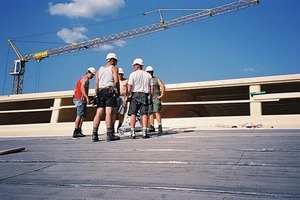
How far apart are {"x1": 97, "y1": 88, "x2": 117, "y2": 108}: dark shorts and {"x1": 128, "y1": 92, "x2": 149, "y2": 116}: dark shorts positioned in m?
0.45

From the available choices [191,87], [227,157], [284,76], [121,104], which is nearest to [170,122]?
[191,87]

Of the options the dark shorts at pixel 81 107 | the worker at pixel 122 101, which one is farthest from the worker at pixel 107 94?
the worker at pixel 122 101

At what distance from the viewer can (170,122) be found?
798 centimetres

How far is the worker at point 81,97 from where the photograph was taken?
5595 millimetres

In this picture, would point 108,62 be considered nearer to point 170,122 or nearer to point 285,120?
point 170,122

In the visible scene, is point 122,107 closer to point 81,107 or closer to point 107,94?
point 81,107

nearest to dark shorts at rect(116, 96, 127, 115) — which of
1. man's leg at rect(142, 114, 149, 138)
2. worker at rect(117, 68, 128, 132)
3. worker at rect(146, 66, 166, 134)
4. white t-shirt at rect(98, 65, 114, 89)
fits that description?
worker at rect(117, 68, 128, 132)

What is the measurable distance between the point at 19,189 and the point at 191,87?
7.24 meters

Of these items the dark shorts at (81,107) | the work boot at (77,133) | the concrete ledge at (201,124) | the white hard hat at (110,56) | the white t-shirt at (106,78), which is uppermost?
the white hard hat at (110,56)

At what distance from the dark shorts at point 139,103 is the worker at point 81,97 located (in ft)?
4.14

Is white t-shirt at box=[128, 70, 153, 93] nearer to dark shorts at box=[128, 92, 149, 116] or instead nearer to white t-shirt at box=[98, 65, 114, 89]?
dark shorts at box=[128, 92, 149, 116]

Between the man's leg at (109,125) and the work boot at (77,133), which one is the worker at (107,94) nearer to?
the man's leg at (109,125)

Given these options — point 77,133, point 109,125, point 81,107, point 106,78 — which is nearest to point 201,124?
point 81,107

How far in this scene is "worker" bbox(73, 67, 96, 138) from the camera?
18.4 ft
